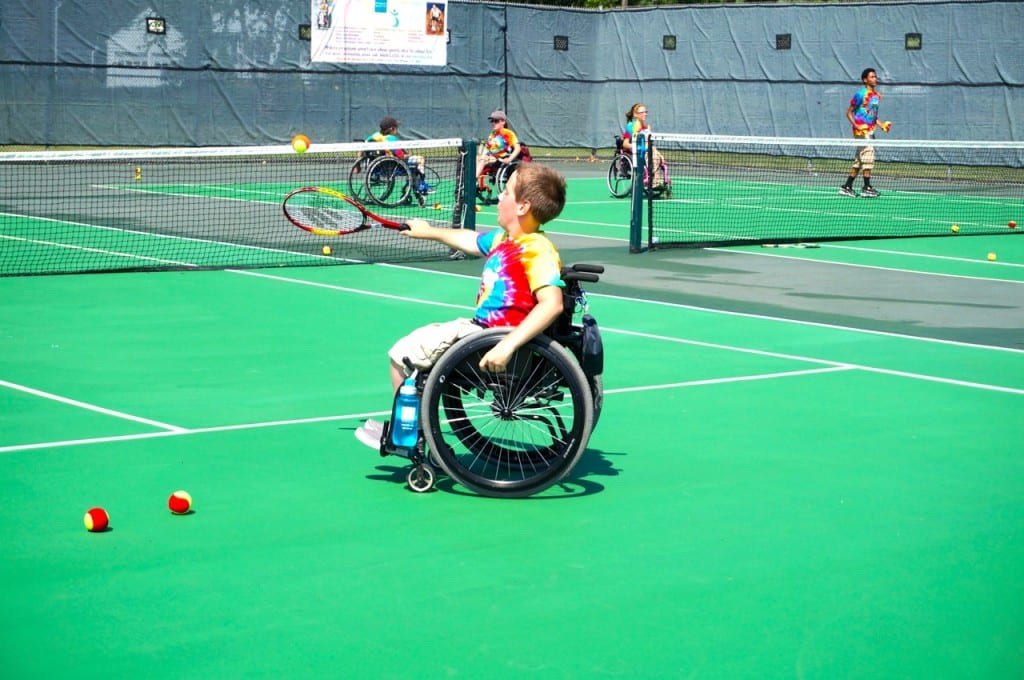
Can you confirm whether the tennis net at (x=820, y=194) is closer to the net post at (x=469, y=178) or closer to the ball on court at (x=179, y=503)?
the net post at (x=469, y=178)

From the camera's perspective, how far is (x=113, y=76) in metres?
26.9

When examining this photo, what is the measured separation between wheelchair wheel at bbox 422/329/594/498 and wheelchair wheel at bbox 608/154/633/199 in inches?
635

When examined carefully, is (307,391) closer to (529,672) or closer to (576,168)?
(529,672)

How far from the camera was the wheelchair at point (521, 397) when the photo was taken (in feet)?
17.4

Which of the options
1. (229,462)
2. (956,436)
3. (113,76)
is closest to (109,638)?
(229,462)

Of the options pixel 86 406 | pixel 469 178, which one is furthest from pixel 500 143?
pixel 86 406

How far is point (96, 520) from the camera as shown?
16.3 feet

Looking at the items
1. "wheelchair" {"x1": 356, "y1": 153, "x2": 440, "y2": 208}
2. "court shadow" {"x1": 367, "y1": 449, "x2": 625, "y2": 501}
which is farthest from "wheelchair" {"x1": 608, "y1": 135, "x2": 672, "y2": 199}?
"court shadow" {"x1": 367, "y1": 449, "x2": 625, "y2": 501}

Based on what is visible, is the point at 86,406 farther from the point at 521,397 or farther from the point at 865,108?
the point at 865,108

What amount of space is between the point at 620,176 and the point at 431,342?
17246 mm

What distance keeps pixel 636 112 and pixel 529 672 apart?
55.8 ft

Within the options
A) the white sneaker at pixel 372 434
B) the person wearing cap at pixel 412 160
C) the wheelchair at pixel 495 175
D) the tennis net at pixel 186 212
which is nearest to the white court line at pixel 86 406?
the white sneaker at pixel 372 434

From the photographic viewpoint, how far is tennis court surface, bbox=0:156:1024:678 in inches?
158

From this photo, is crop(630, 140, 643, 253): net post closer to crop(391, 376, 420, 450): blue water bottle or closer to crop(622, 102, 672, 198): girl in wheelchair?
crop(622, 102, 672, 198): girl in wheelchair
